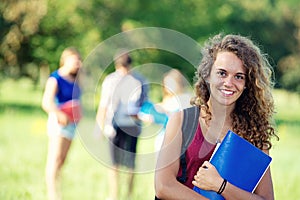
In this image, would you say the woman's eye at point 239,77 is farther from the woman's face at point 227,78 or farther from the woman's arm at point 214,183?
the woman's arm at point 214,183

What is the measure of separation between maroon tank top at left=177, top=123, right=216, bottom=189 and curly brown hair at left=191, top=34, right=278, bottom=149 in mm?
144

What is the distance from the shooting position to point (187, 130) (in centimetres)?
293

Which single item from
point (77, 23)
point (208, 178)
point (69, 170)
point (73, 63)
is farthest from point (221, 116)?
point (77, 23)

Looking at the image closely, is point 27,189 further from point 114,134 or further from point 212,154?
point 212,154

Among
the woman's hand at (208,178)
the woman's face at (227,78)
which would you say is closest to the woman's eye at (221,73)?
the woman's face at (227,78)

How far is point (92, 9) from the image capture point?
1242 inches

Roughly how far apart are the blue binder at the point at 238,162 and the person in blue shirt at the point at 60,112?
158 inches

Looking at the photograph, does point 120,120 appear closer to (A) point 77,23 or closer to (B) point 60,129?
(B) point 60,129

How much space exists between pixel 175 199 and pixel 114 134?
4660 mm

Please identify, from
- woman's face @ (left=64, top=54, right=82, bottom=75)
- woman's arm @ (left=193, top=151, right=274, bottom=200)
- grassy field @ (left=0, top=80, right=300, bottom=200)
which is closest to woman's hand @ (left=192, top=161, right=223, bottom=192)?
woman's arm @ (left=193, top=151, right=274, bottom=200)

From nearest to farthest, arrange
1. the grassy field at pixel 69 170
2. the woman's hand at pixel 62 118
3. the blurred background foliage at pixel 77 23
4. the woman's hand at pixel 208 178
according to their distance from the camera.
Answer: the woman's hand at pixel 208 178
the woman's hand at pixel 62 118
the grassy field at pixel 69 170
the blurred background foliage at pixel 77 23

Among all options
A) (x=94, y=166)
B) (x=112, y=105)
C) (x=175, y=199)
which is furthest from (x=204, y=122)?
(x=94, y=166)

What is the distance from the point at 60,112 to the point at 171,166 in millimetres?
4173

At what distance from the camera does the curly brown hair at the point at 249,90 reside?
3.08 metres
